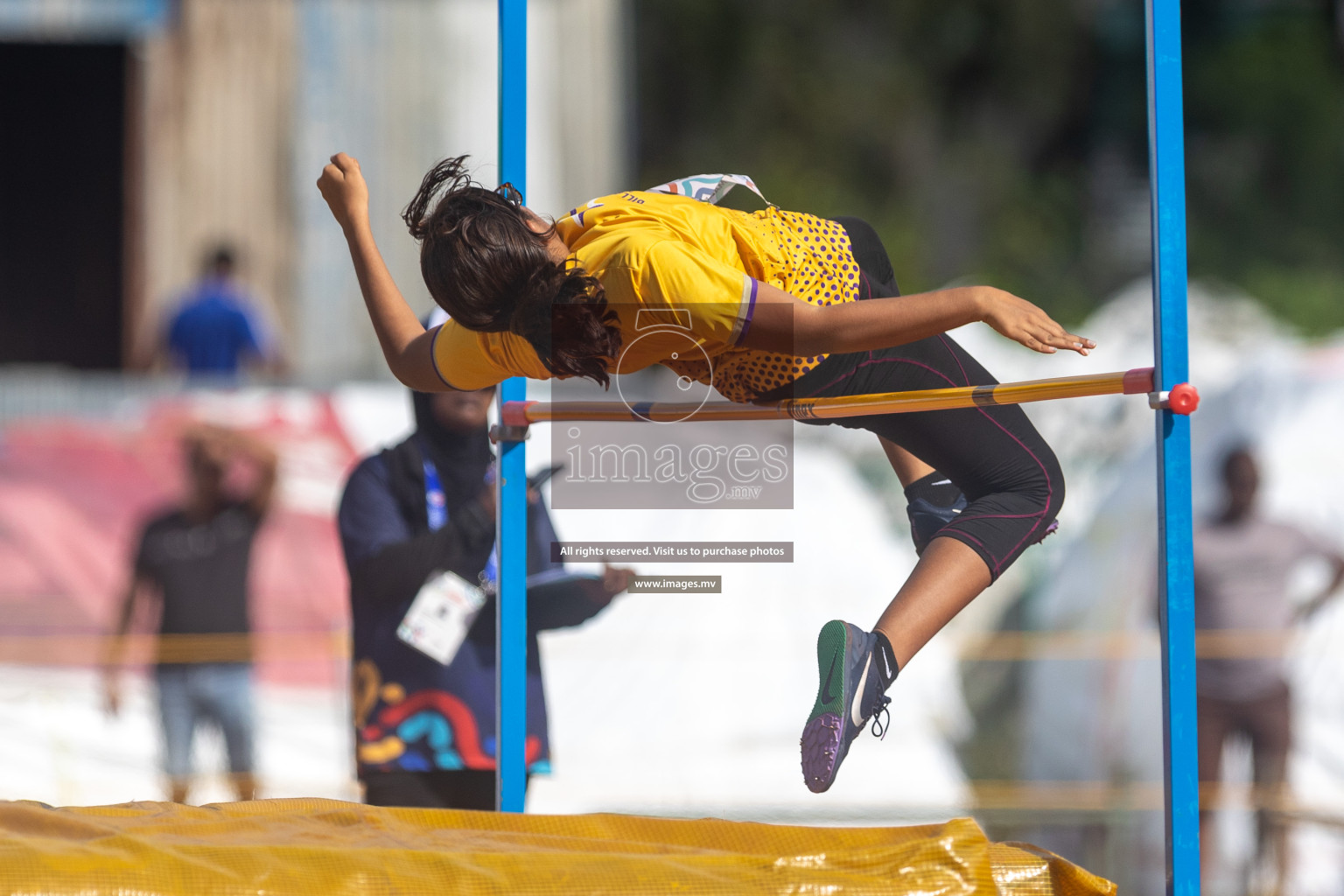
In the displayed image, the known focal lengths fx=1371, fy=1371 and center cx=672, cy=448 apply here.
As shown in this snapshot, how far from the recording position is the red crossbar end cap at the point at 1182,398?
6.40 feet

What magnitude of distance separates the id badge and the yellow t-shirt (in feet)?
2.77

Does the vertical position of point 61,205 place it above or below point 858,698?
above

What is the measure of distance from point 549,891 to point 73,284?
8654mm

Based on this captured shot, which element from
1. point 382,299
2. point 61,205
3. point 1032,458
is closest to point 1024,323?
point 1032,458

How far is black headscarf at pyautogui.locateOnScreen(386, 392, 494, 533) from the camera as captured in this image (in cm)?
324

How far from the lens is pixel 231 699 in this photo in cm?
449

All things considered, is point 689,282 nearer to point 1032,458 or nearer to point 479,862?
point 1032,458

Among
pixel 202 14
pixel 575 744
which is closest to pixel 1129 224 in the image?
pixel 202 14

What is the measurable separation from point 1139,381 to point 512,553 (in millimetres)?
1056

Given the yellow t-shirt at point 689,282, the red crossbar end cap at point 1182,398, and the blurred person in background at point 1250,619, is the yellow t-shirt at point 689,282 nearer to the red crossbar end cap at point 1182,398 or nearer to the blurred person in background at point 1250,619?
the red crossbar end cap at point 1182,398

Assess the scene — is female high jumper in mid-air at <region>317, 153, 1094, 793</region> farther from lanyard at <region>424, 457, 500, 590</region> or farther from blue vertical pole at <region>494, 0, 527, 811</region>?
lanyard at <region>424, 457, 500, 590</region>

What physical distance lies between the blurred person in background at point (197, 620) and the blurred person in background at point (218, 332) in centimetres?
212

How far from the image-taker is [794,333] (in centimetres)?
202

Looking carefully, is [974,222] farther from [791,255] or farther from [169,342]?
[791,255]
